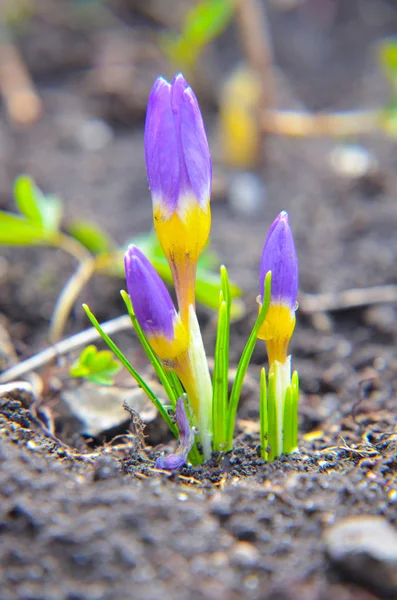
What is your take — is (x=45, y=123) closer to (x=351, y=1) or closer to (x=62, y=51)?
(x=62, y=51)

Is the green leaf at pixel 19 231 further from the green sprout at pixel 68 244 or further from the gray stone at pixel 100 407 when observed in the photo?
the gray stone at pixel 100 407

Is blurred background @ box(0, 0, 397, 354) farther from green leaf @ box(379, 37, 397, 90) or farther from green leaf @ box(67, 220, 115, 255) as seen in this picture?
green leaf @ box(67, 220, 115, 255)

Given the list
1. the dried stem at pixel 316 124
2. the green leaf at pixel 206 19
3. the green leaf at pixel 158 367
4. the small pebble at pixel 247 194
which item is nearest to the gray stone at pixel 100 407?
the green leaf at pixel 158 367

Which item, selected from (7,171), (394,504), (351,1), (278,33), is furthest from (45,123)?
(394,504)

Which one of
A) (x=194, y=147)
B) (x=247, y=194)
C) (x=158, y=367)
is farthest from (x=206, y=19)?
(x=158, y=367)

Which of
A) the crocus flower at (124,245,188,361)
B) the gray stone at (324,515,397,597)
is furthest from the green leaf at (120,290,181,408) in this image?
the gray stone at (324,515,397,597)

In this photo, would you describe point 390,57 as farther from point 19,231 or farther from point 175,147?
point 175,147
